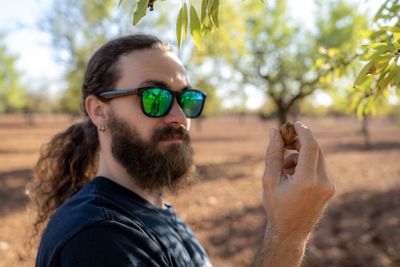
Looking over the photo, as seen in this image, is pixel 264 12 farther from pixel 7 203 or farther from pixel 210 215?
pixel 7 203

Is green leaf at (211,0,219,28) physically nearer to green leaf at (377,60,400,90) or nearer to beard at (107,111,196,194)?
green leaf at (377,60,400,90)

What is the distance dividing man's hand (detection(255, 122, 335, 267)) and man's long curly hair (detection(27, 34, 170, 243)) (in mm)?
1055

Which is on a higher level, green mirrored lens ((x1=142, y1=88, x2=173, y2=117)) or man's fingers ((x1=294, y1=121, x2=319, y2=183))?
green mirrored lens ((x1=142, y1=88, x2=173, y2=117))

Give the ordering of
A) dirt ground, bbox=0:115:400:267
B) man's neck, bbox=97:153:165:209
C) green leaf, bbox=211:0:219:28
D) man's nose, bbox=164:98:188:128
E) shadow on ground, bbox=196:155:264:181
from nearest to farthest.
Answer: green leaf, bbox=211:0:219:28, man's neck, bbox=97:153:165:209, man's nose, bbox=164:98:188:128, dirt ground, bbox=0:115:400:267, shadow on ground, bbox=196:155:264:181

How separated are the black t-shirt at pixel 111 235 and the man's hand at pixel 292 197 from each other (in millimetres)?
410

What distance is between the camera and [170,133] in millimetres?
1991

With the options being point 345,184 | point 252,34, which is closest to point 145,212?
point 345,184

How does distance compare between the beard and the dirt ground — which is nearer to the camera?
the beard

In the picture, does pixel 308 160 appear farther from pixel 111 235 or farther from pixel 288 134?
pixel 111 235

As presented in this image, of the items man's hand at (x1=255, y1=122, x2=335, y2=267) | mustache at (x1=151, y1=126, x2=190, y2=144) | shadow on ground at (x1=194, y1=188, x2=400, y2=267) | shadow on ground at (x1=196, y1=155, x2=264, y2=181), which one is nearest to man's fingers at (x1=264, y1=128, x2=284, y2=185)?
man's hand at (x1=255, y1=122, x2=335, y2=267)

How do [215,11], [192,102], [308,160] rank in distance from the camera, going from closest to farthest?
[215,11]
[308,160]
[192,102]

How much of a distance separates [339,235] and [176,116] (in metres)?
5.14

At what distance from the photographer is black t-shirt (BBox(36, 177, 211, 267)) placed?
Answer: 1.20 metres

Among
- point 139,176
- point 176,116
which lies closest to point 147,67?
point 176,116
